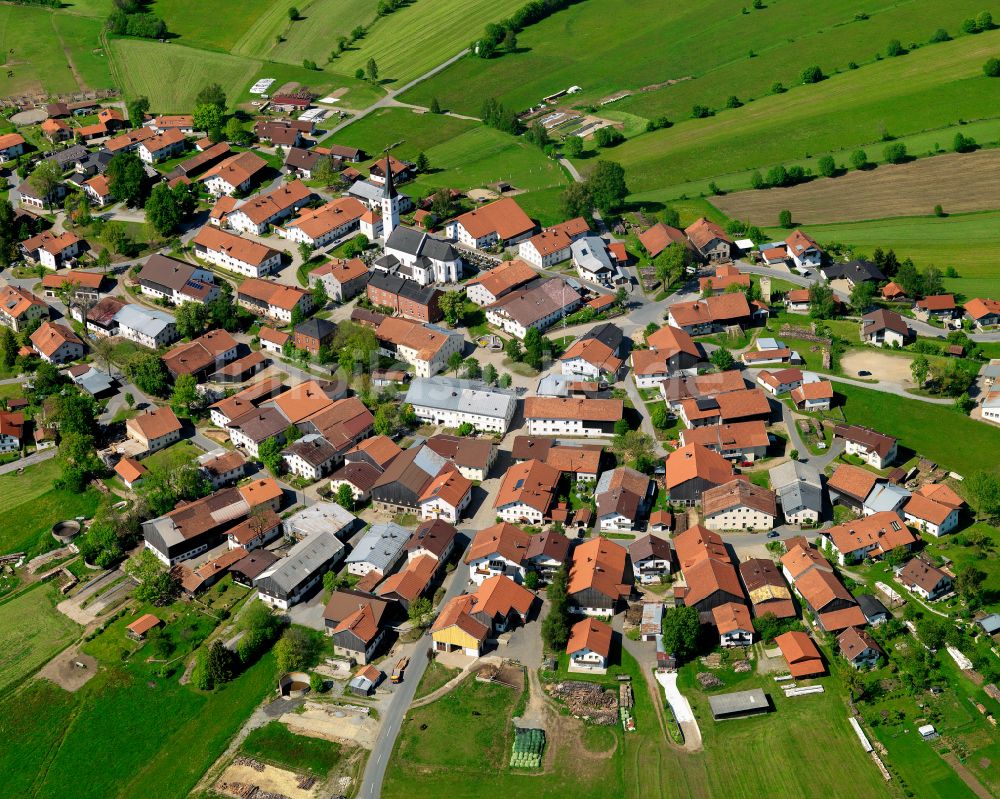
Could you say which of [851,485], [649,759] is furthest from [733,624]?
[851,485]

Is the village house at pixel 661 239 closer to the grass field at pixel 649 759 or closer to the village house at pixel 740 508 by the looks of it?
the village house at pixel 740 508

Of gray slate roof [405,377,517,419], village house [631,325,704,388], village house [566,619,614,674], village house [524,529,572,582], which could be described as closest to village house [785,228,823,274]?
village house [631,325,704,388]

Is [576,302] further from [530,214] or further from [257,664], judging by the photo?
[257,664]

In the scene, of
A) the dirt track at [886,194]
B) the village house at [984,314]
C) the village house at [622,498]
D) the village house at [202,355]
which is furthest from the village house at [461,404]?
the dirt track at [886,194]

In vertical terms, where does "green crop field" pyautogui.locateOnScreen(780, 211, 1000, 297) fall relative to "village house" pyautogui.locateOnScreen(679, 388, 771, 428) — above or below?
below

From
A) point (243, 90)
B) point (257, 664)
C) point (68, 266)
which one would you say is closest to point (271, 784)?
point (257, 664)

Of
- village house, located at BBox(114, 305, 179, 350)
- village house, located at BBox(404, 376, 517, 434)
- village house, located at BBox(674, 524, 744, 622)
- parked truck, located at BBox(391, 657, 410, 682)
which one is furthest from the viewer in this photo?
village house, located at BBox(114, 305, 179, 350)

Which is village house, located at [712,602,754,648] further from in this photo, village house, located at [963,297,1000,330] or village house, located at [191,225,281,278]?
village house, located at [191,225,281,278]

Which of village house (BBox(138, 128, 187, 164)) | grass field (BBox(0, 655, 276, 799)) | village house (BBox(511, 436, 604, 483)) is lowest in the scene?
grass field (BBox(0, 655, 276, 799))
